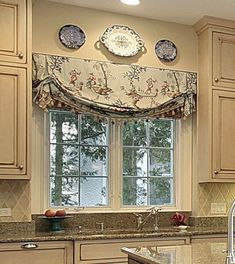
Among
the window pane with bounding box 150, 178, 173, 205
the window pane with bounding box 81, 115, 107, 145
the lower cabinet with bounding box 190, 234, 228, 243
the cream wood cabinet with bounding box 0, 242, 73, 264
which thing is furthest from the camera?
the window pane with bounding box 150, 178, 173, 205

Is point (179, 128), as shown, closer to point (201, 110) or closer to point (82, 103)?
point (201, 110)

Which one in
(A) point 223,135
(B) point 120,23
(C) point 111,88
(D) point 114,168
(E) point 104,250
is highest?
(B) point 120,23

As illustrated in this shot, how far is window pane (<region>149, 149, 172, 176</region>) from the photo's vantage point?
15.1 ft

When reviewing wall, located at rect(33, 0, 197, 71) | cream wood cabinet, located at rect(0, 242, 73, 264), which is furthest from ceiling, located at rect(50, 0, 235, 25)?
cream wood cabinet, located at rect(0, 242, 73, 264)

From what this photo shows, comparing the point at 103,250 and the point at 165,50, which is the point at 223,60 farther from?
the point at 103,250

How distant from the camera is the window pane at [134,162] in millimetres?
4488

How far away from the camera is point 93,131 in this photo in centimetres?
440

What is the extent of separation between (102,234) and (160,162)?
118cm

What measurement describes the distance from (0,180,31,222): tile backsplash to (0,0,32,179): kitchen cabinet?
0.83 ft

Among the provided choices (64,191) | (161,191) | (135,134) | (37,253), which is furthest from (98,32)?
(37,253)

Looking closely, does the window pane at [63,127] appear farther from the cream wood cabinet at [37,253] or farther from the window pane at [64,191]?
the cream wood cabinet at [37,253]

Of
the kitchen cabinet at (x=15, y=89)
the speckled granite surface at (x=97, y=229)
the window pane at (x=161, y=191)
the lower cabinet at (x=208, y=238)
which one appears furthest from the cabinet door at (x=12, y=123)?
the lower cabinet at (x=208, y=238)

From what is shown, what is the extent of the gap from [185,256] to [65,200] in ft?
6.42

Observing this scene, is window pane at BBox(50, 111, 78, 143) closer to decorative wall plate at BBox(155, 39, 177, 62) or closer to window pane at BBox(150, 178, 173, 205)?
window pane at BBox(150, 178, 173, 205)
